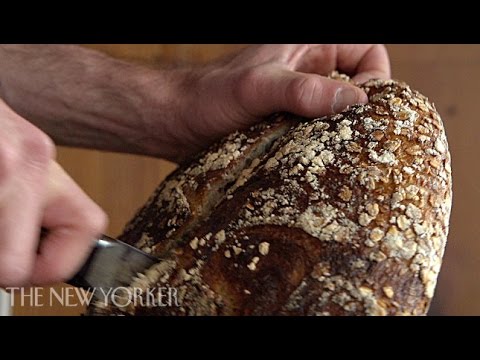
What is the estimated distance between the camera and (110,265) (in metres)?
0.84

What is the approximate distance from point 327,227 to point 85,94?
73 cm

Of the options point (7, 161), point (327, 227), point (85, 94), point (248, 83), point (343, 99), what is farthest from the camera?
point (85, 94)

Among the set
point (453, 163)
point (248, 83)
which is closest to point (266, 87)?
point (248, 83)

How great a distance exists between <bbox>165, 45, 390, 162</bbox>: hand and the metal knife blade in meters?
0.31

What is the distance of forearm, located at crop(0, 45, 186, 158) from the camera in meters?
1.32

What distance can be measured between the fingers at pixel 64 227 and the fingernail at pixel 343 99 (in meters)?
0.36

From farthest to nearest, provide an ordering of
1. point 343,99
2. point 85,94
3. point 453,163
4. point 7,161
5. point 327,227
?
point 453,163, point 85,94, point 343,99, point 327,227, point 7,161

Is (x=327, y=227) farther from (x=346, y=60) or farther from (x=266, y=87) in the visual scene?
(x=346, y=60)

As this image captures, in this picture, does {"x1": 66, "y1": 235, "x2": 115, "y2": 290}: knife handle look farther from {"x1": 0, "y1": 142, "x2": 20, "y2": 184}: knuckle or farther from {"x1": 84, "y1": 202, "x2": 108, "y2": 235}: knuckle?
{"x1": 0, "y1": 142, "x2": 20, "y2": 184}: knuckle

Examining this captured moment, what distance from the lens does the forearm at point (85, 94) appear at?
1.32 metres

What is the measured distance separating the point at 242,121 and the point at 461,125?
1.43 m

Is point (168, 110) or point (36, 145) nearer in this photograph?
point (36, 145)

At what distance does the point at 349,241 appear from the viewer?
789 millimetres
